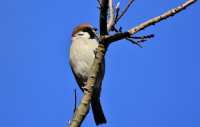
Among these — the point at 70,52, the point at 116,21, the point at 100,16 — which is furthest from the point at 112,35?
the point at 70,52

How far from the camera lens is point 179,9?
2.81m

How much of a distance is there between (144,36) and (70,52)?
11.4 feet

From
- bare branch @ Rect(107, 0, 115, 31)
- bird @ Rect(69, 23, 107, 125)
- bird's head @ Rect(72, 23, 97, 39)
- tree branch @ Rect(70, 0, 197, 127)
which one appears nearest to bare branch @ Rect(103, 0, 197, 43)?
tree branch @ Rect(70, 0, 197, 127)

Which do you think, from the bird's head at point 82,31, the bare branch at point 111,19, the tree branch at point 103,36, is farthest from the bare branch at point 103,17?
the bird's head at point 82,31

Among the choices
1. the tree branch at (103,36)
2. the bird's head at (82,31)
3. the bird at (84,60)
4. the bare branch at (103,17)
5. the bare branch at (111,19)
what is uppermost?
the bird's head at (82,31)

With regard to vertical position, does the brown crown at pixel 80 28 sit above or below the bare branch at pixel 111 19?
above

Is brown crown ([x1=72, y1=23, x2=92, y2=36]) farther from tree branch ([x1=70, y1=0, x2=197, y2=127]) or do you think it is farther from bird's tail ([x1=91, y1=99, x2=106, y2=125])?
tree branch ([x1=70, y1=0, x2=197, y2=127])

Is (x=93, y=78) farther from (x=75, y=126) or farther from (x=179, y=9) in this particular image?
(x=179, y=9)

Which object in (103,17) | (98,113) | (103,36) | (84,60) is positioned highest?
(84,60)

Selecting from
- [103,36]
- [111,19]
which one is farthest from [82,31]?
[103,36]

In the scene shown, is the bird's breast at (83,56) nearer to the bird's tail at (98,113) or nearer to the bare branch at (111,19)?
the bird's tail at (98,113)

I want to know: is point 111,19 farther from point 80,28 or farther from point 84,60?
point 80,28

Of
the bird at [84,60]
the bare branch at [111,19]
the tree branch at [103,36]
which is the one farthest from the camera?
the bird at [84,60]

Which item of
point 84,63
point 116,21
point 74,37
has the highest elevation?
point 74,37
